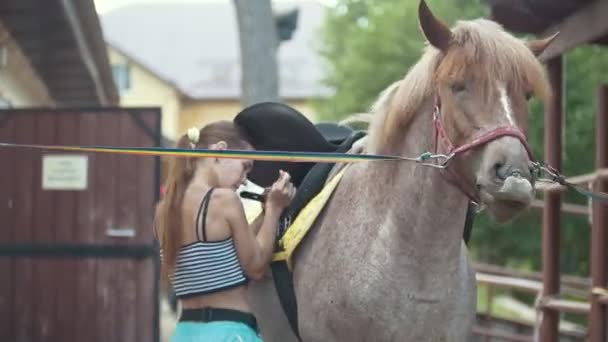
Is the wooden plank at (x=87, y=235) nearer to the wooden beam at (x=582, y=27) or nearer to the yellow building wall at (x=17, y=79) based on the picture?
the yellow building wall at (x=17, y=79)

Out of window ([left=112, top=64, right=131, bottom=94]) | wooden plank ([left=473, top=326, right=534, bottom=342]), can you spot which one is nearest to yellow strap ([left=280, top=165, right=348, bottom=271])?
wooden plank ([left=473, top=326, right=534, bottom=342])

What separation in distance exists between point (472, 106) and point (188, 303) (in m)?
1.27

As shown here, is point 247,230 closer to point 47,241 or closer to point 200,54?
point 47,241

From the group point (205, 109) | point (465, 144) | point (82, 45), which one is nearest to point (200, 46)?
point (205, 109)

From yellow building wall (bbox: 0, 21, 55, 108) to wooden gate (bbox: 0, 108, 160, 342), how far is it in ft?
4.19

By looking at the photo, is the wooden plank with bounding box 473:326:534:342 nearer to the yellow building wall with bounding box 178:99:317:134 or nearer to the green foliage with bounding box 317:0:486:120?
the green foliage with bounding box 317:0:486:120

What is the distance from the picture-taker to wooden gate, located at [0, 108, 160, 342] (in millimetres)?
7320

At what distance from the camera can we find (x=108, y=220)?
24.1 feet

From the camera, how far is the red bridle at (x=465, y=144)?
3.12 metres

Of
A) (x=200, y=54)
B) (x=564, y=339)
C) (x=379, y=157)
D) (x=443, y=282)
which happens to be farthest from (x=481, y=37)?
(x=200, y=54)

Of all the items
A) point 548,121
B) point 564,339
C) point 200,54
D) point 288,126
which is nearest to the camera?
point 288,126

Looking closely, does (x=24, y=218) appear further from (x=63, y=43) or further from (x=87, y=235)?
(x=63, y=43)

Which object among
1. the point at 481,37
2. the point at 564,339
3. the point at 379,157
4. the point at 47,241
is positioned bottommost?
the point at 564,339

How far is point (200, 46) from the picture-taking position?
45.1 metres
